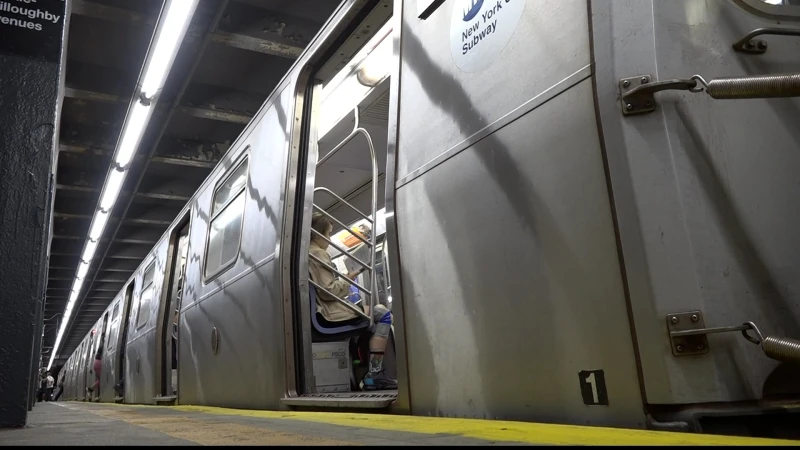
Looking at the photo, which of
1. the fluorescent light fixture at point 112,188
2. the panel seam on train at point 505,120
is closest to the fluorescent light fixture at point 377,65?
the panel seam on train at point 505,120

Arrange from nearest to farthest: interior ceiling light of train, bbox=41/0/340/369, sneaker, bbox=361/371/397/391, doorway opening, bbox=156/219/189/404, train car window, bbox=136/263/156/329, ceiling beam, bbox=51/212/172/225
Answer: sneaker, bbox=361/371/397/391, interior ceiling light of train, bbox=41/0/340/369, doorway opening, bbox=156/219/189/404, train car window, bbox=136/263/156/329, ceiling beam, bbox=51/212/172/225

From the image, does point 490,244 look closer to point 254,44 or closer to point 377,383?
point 377,383

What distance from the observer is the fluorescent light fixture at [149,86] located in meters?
4.40

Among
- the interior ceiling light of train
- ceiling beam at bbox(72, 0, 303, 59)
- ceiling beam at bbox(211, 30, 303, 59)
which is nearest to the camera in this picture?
ceiling beam at bbox(72, 0, 303, 59)

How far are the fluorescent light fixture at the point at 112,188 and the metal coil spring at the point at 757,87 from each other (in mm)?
7409

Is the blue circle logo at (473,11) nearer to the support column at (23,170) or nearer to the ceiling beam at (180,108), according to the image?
the support column at (23,170)

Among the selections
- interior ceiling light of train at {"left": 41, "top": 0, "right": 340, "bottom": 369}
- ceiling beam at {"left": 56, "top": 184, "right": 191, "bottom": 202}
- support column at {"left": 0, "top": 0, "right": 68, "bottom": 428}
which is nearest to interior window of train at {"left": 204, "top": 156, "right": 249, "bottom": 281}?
interior ceiling light of train at {"left": 41, "top": 0, "right": 340, "bottom": 369}

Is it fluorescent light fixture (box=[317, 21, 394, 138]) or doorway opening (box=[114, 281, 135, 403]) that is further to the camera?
doorway opening (box=[114, 281, 135, 403])

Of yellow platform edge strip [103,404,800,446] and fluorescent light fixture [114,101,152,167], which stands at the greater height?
fluorescent light fixture [114,101,152,167]

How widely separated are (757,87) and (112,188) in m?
8.20

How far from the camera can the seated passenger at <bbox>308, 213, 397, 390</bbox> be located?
389cm

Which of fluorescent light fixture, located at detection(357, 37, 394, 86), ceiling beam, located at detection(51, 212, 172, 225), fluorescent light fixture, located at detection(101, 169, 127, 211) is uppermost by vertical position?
ceiling beam, located at detection(51, 212, 172, 225)

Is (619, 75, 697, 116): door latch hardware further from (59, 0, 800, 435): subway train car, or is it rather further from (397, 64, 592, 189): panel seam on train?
(397, 64, 592, 189): panel seam on train

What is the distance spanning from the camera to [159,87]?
5.48 metres
